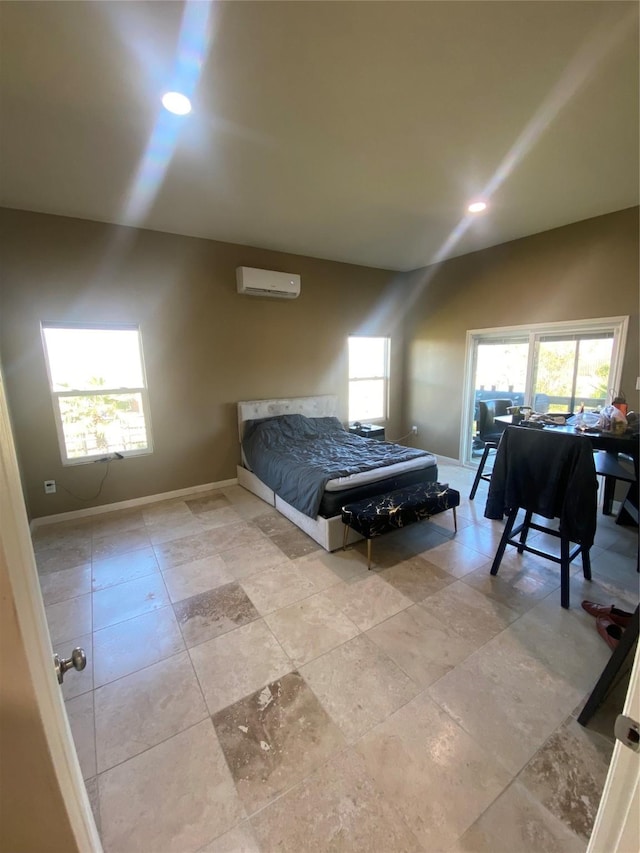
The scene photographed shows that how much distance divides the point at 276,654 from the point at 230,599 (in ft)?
1.85

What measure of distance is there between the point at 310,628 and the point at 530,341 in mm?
3832

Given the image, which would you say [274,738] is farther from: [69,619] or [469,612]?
[69,619]

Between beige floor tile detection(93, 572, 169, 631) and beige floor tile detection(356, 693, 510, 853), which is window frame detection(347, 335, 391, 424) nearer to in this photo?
beige floor tile detection(93, 572, 169, 631)

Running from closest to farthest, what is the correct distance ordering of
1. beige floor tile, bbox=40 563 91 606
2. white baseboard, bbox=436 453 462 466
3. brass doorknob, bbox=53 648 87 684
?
brass doorknob, bbox=53 648 87 684 → beige floor tile, bbox=40 563 91 606 → white baseboard, bbox=436 453 462 466

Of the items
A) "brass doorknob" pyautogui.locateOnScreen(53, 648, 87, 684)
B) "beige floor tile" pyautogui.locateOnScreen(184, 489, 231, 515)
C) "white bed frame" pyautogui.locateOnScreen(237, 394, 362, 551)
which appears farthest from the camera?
"beige floor tile" pyautogui.locateOnScreen(184, 489, 231, 515)

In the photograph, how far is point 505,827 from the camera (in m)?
1.18

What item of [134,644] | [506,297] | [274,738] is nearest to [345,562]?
[274,738]

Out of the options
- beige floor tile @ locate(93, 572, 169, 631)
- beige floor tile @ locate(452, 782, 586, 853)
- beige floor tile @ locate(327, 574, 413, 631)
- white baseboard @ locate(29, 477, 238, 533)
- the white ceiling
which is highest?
the white ceiling

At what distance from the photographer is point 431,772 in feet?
4.38

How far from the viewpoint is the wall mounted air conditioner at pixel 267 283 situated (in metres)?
4.04

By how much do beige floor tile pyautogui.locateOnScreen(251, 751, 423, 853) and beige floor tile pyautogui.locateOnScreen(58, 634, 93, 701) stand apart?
1.02 meters

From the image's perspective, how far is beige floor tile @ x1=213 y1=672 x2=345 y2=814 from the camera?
Answer: 1314 millimetres

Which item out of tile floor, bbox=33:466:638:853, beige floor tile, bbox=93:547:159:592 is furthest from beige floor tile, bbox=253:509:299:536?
beige floor tile, bbox=93:547:159:592

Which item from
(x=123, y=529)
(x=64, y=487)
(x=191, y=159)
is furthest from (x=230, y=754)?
(x=191, y=159)
